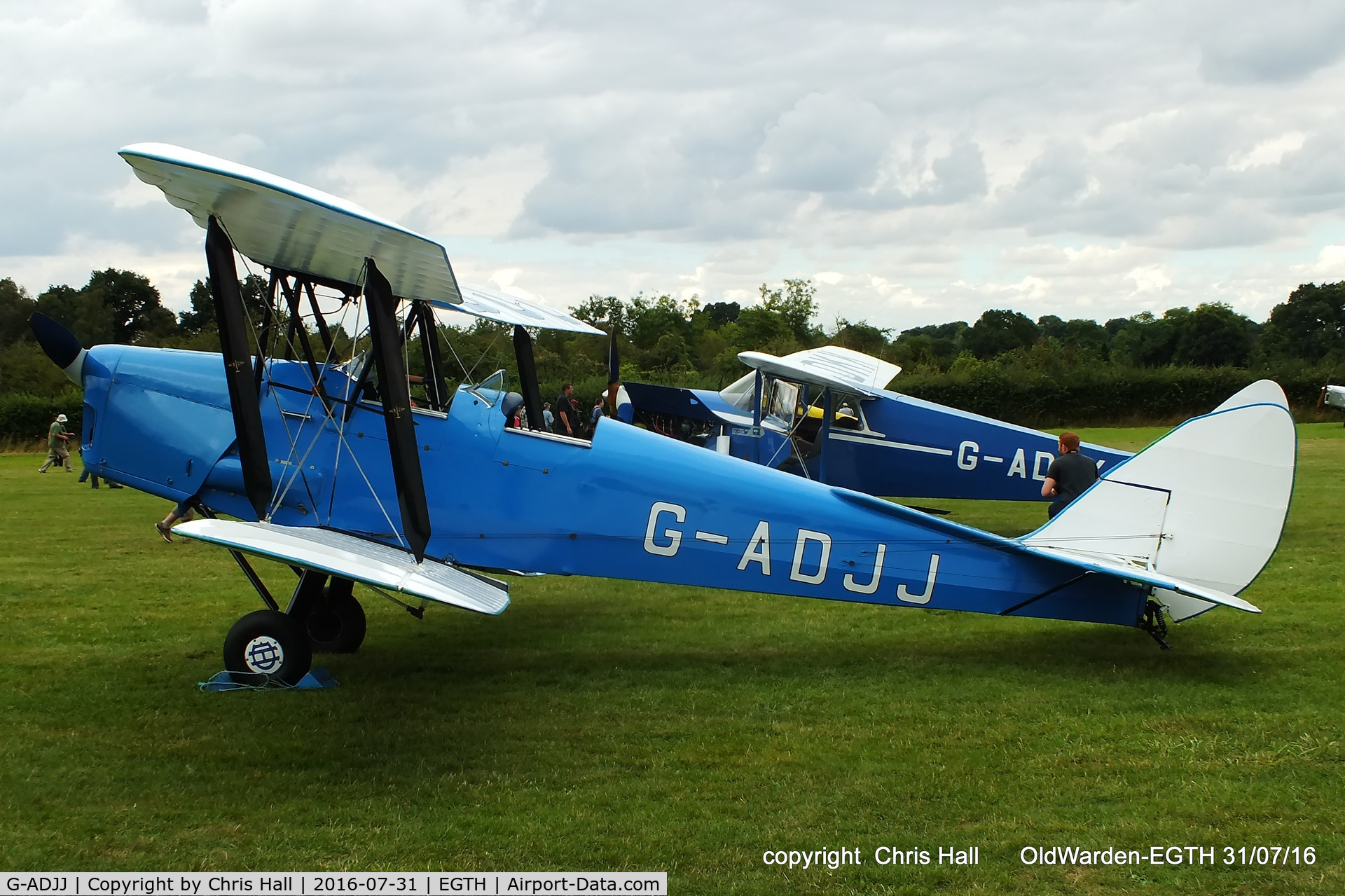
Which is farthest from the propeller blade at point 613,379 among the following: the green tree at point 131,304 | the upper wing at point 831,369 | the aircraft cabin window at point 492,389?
the green tree at point 131,304

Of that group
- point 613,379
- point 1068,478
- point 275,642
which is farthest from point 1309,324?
point 275,642

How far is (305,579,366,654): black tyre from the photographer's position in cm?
669

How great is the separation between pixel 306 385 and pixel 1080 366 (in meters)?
38.0

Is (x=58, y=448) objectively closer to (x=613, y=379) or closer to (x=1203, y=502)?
(x=613, y=379)

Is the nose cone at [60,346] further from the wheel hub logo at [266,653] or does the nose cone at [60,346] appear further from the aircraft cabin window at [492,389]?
the aircraft cabin window at [492,389]

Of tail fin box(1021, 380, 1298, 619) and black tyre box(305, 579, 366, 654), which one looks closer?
tail fin box(1021, 380, 1298, 619)

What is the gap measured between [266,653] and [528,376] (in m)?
3.07

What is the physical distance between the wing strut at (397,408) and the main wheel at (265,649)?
955 millimetres

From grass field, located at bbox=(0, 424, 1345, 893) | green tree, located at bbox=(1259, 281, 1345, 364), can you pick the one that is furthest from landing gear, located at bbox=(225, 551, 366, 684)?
green tree, located at bbox=(1259, 281, 1345, 364)

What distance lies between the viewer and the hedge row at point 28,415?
32969 millimetres

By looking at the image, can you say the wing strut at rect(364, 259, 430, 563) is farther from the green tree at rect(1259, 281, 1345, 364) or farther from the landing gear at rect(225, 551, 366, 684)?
the green tree at rect(1259, 281, 1345, 364)

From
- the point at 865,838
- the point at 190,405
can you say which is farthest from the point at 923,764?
the point at 190,405

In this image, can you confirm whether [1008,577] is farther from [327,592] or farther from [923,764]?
[327,592]

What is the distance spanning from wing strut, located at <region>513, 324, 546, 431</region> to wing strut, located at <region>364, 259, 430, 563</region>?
2166mm
